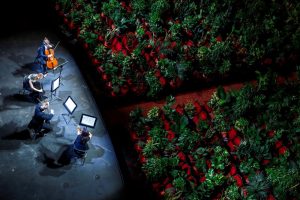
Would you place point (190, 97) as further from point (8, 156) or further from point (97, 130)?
point (8, 156)

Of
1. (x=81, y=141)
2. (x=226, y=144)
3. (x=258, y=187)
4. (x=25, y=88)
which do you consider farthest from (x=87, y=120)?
(x=258, y=187)

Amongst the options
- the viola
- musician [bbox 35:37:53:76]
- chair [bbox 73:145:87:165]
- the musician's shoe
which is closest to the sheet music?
chair [bbox 73:145:87:165]

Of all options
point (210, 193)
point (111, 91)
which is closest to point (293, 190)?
point (210, 193)

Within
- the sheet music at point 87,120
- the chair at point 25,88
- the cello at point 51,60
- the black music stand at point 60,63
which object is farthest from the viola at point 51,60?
the sheet music at point 87,120

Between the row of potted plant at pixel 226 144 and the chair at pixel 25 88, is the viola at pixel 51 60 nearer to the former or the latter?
the chair at pixel 25 88

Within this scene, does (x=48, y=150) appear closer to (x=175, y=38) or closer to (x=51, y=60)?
(x=51, y=60)

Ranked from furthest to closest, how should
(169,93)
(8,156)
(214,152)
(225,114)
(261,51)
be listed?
(261,51), (169,93), (225,114), (214,152), (8,156)
